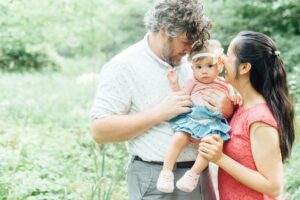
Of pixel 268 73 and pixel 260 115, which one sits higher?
pixel 268 73

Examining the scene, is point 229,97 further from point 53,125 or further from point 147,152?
point 53,125

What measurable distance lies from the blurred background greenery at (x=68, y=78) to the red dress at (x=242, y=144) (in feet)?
2.34

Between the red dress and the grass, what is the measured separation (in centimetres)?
149

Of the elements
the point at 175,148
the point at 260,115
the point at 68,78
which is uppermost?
the point at 260,115

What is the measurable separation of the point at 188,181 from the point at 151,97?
1.58ft

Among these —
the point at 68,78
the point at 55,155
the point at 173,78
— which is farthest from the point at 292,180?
the point at 68,78

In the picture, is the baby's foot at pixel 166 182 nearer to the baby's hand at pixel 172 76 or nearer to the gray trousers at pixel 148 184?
the gray trousers at pixel 148 184

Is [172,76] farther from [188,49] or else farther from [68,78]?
[68,78]

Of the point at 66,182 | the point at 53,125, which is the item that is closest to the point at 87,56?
the point at 53,125

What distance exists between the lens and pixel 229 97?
9.20 feet

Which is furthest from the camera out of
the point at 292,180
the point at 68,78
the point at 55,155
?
the point at 68,78

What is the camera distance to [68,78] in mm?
13922

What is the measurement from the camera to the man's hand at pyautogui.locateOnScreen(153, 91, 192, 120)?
2684 mm

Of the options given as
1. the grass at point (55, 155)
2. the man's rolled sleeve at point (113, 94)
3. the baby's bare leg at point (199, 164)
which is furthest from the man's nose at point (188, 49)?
the grass at point (55, 155)
